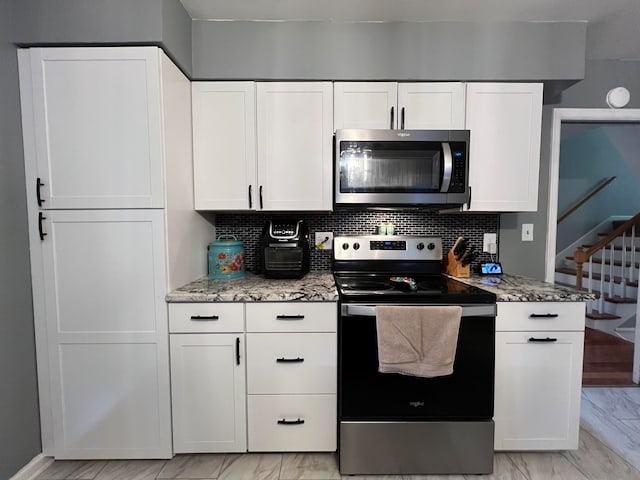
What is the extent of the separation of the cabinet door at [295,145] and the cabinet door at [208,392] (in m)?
0.82

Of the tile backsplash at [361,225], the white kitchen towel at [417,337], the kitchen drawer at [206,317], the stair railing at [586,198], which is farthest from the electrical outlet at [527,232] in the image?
the stair railing at [586,198]

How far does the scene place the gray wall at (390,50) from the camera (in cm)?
→ 175

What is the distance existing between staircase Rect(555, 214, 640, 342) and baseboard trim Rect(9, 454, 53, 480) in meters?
4.68

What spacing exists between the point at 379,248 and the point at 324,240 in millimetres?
374

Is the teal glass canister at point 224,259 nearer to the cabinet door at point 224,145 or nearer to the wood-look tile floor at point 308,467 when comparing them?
the cabinet door at point 224,145

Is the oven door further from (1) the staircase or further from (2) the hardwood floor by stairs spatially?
(1) the staircase

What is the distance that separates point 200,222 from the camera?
192 cm

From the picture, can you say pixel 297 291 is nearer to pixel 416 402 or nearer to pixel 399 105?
pixel 416 402

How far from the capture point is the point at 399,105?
5.92 ft

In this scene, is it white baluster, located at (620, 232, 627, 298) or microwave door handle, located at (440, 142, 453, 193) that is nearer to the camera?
microwave door handle, located at (440, 142, 453, 193)

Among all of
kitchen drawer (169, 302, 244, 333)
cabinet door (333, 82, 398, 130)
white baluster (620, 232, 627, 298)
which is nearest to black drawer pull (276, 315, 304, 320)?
kitchen drawer (169, 302, 244, 333)

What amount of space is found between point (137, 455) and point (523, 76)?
114 inches

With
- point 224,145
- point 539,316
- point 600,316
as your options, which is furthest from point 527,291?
point 600,316

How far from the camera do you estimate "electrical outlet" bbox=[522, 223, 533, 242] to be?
2.12 m
